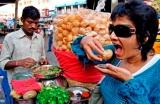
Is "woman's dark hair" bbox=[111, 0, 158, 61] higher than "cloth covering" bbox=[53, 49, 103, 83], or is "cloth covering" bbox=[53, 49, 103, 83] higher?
"woman's dark hair" bbox=[111, 0, 158, 61]

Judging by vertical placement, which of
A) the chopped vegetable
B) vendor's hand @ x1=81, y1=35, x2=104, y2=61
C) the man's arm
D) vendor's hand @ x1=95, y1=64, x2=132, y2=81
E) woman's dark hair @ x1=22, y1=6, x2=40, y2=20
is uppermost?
woman's dark hair @ x1=22, y1=6, x2=40, y2=20

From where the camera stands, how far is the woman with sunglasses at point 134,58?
1.46m

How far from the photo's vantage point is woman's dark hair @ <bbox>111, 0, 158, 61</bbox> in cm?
153

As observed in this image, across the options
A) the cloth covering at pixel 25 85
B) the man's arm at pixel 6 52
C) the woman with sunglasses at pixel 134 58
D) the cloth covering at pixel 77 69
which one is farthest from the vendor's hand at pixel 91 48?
the man's arm at pixel 6 52

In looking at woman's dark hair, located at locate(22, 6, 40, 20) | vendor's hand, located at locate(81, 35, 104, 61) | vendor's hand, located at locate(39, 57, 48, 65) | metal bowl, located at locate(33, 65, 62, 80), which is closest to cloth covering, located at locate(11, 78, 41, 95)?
metal bowl, located at locate(33, 65, 62, 80)

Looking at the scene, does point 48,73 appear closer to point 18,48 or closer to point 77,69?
point 77,69

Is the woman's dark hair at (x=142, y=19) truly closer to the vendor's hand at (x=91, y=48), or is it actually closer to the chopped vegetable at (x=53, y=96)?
the vendor's hand at (x=91, y=48)

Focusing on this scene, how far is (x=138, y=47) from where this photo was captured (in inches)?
61.6

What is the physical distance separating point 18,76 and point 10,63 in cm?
120

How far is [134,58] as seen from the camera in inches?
63.7

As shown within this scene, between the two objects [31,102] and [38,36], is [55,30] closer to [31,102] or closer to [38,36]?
[31,102]

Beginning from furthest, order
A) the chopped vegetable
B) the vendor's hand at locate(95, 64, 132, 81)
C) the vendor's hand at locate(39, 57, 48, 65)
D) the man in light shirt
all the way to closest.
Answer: the man in light shirt → the vendor's hand at locate(39, 57, 48, 65) → the chopped vegetable → the vendor's hand at locate(95, 64, 132, 81)

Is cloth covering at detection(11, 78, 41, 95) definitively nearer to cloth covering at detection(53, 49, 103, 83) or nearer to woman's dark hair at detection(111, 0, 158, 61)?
cloth covering at detection(53, 49, 103, 83)

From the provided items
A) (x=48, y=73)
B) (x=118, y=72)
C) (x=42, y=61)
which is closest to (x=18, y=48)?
(x=42, y=61)
